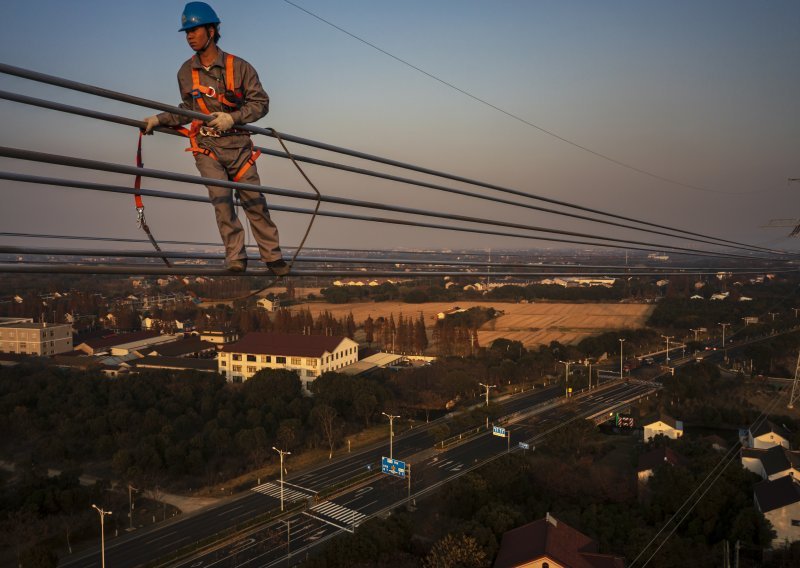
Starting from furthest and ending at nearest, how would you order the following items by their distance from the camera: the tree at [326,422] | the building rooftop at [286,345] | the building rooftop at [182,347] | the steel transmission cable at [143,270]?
1. the building rooftop at [182,347]
2. the building rooftop at [286,345]
3. the tree at [326,422]
4. the steel transmission cable at [143,270]

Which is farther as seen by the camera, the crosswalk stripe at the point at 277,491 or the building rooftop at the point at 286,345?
the building rooftop at the point at 286,345

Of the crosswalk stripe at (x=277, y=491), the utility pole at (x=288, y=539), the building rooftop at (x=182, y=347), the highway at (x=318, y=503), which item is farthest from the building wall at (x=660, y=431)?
the building rooftop at (x=182, y=347)

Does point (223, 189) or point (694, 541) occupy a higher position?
point (223, 189)

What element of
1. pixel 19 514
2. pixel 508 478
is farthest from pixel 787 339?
pixel 19 514

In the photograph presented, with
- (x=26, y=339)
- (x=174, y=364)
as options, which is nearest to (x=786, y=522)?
(x=174, y=364)

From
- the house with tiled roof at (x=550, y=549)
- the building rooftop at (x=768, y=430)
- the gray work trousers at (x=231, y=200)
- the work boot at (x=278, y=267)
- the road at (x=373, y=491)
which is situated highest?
the gray work trousers at (x=231, y=200)

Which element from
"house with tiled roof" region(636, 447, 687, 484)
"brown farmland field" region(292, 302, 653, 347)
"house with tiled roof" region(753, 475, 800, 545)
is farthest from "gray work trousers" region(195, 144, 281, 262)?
"brown farmland field" region(292, 302, 653, 347)

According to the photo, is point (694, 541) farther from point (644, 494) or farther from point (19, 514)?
point (19, 514)

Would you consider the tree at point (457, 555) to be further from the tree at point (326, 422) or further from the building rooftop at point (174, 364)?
the building rooftop at point (174, 364)
